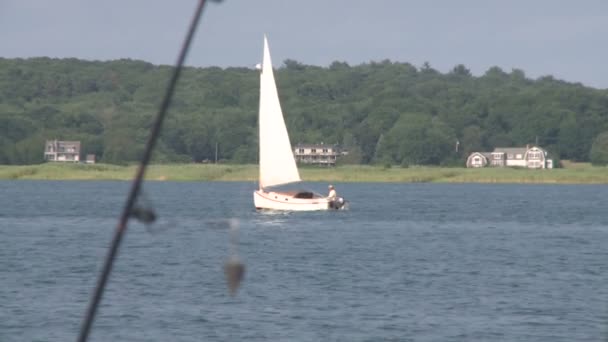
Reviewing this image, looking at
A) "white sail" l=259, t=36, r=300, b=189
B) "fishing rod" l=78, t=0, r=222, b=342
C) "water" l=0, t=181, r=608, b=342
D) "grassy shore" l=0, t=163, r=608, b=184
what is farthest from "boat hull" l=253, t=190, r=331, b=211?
"grassy shore" l=0, t=163, r=608, b=184

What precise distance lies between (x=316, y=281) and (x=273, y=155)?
41521 mm

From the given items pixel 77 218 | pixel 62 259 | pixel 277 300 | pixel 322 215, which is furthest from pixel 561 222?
pixel 277 300

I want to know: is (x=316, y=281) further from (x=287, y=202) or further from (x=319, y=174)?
(x=319, y=174)

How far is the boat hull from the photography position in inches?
3204

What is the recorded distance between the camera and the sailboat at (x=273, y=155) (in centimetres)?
8250

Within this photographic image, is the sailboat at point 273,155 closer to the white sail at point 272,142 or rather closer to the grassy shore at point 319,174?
the white sail at point 272,142

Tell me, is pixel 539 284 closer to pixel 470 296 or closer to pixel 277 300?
pixel 470 296

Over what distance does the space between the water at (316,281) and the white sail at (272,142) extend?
4110 mm

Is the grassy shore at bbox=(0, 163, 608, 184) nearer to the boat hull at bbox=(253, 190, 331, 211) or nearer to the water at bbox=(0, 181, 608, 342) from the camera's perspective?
the boat hull at bbox=(253, 190, 331, 211)

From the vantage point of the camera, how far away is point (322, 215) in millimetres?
86312

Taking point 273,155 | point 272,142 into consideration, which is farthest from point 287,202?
point 272,142

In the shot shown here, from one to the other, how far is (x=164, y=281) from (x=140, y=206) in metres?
33.4

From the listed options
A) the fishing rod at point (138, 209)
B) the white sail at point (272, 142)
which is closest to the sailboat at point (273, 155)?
the white sail at point (272, 142)

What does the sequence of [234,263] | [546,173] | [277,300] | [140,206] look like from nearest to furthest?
[234,263] < [140,206] < [277,300] < [546,173]
